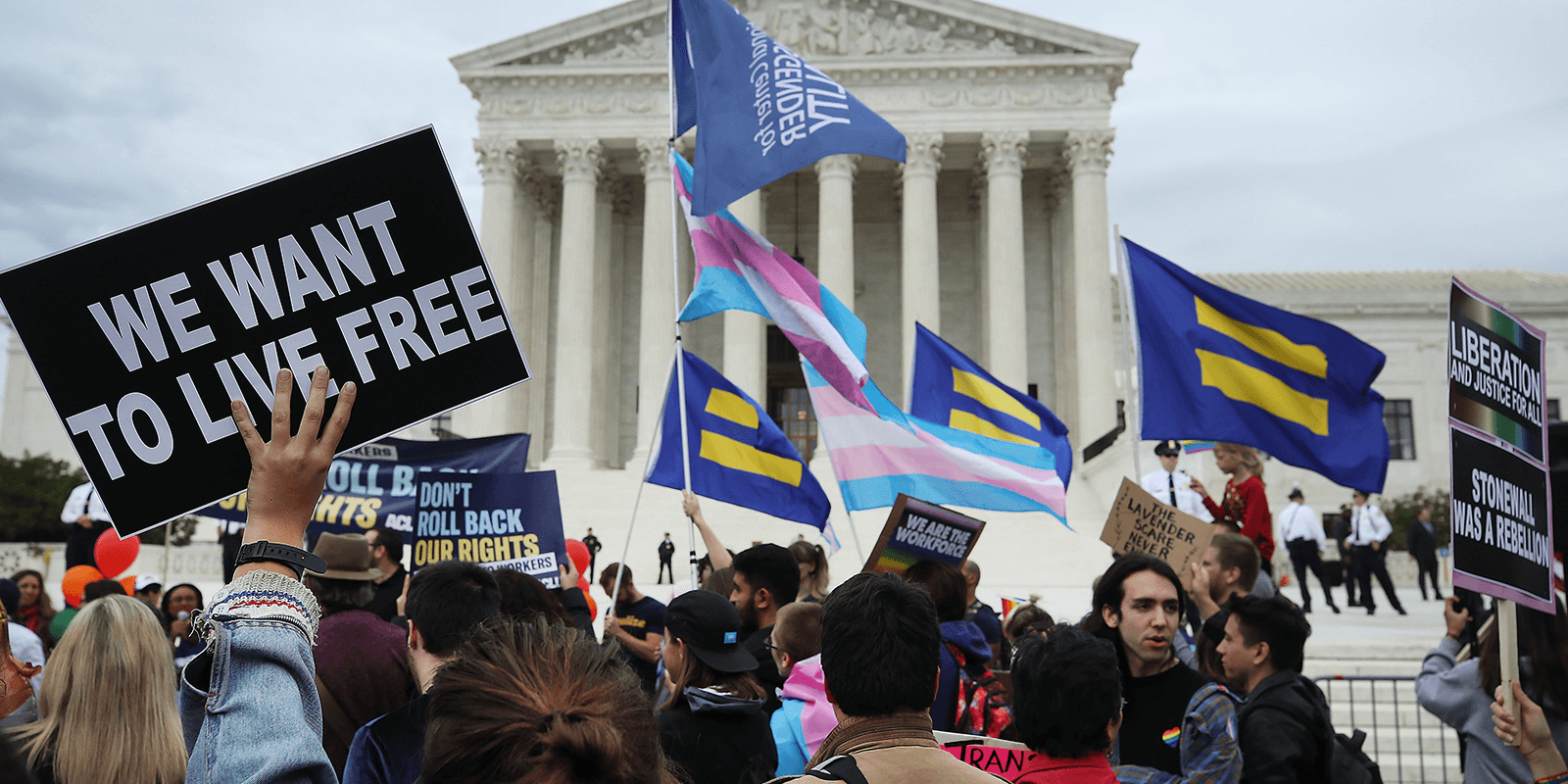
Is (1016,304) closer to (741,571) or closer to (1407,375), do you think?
(1407,375)

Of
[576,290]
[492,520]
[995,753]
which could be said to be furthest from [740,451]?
[576,290]

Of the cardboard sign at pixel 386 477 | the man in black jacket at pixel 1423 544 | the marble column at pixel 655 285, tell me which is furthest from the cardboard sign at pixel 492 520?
the marble column at pixel 655 285

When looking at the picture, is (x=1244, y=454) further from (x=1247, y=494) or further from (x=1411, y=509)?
(x=1411, y=509)

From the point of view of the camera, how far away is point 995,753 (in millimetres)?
3277

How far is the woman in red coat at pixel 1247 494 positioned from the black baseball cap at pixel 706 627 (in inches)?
221

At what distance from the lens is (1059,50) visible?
112 feet

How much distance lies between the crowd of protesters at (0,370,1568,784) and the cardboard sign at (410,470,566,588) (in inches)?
98.7

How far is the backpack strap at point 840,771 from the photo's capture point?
243 cm

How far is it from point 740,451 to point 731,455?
9 cm

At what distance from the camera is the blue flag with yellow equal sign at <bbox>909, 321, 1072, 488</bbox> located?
9.92 m

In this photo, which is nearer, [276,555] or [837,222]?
[276,555]

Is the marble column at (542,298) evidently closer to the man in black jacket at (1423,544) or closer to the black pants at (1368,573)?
the black pants at (1368,573)

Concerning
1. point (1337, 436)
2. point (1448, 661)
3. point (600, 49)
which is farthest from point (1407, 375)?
point (1448, 661)

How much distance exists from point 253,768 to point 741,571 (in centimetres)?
371
